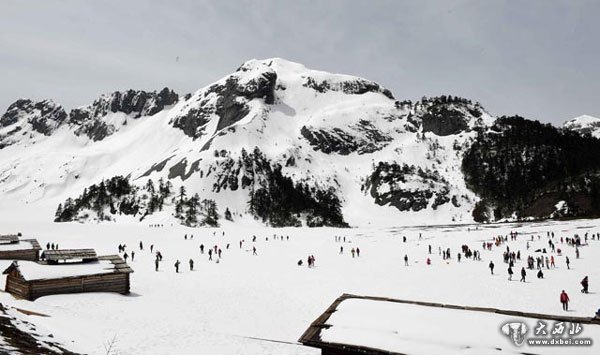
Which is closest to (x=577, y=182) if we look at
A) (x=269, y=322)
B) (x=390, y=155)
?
(x=390, y=155)

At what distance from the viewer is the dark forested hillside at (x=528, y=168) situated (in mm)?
103875

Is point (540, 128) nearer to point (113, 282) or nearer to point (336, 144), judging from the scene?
point (336, 144)

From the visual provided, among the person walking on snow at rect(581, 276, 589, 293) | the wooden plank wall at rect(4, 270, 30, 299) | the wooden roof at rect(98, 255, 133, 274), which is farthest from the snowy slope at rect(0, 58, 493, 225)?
the person walking on snow at rect(581, 276, 589, 293)

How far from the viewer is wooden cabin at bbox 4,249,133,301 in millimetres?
23312

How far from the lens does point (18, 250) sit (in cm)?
3734

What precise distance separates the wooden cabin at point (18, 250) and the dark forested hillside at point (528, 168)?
102 m

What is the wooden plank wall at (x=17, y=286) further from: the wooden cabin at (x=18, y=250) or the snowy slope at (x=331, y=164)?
the snowy slope at (x=331, y=164)

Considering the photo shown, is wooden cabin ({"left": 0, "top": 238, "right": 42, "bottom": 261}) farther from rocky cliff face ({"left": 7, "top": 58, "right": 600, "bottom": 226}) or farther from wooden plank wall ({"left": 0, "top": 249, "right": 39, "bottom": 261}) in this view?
rocky cliff face ({"left": 7, "top": 58, "right": 600, "bottom": 226})

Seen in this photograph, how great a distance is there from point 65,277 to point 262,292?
1268cm

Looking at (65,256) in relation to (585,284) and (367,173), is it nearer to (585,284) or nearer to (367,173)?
(585,284)

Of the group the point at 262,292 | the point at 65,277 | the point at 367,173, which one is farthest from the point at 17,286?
the point at 367,173

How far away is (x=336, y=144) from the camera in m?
190

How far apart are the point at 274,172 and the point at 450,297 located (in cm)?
12513

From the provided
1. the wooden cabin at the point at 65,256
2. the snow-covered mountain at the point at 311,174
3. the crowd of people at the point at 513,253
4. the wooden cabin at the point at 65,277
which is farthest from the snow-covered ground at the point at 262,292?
the snow-covered mountain at the point at 311,174
